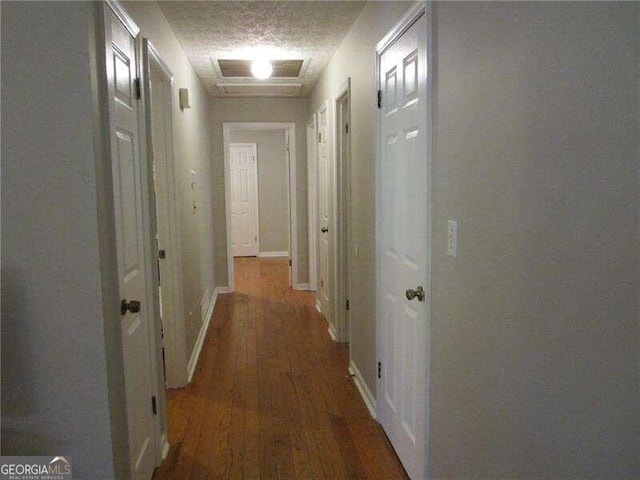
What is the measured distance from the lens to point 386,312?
2645 mm

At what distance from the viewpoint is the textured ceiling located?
2.92 m

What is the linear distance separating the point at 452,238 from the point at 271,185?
23.5 feet

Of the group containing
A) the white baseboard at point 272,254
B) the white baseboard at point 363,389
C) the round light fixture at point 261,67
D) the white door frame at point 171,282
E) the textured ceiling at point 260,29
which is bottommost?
the white baseboard at point 363,389

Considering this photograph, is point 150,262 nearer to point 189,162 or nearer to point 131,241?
point 131,241

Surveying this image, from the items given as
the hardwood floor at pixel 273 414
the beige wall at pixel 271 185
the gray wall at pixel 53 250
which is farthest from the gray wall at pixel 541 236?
the beige wall at pixel 271 185

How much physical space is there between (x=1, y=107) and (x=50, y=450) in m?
1.13

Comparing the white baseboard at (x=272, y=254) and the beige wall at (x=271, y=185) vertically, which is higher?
the beige wall at (x=271, y=185)

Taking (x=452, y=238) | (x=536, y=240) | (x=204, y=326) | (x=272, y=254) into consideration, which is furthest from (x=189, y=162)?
(x=272, y=254)

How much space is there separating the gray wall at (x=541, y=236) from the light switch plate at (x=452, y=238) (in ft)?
0.10

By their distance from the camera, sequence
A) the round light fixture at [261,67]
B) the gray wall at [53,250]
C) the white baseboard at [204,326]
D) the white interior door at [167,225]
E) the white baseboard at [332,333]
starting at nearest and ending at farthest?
the gray wall at [53,250] → the white interior door at [167,225] → the white baseboard at [204,326] → the round light fixture at [261,67] → the white baseboard at [332,333]

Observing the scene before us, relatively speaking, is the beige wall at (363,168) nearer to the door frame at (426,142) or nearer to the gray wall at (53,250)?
the door frame at (426,142)

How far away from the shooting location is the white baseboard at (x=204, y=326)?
11.9ft

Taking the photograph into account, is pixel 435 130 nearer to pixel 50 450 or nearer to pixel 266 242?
pixel 50 450

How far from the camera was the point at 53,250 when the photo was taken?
1.62m
